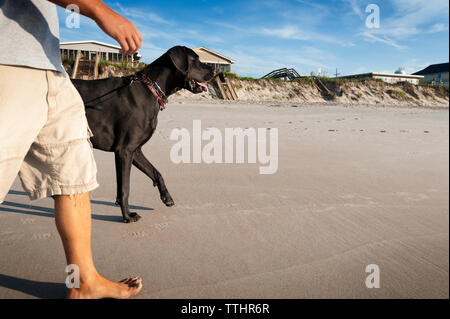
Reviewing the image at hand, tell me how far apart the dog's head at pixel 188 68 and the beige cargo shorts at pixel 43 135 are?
64.5 inches

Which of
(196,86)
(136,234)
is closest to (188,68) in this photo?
(196,86)

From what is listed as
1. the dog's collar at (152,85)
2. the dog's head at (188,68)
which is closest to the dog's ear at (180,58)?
the dog's head at (188,68)

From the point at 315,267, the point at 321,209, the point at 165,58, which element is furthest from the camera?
the point at 165,58

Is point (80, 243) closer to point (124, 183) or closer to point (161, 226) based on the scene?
point (161, 226)

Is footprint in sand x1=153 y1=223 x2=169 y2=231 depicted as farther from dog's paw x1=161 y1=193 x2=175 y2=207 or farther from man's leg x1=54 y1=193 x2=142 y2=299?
man's leg x1=54 y1=193 x2=142 y2=299

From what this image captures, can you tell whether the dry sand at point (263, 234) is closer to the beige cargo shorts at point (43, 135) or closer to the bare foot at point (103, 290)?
the bare foot at point (103, 290)

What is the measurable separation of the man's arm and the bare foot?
1.16 m

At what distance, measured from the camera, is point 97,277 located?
1.52 meters

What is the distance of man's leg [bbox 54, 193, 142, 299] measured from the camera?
1445 millimetres

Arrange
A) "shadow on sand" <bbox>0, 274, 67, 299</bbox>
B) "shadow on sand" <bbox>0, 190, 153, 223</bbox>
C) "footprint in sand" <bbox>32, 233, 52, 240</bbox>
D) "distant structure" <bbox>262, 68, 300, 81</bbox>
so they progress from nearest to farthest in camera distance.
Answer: "shadow on sand" <bbox>0, 274, 67, 299</bbox>, "footprint in sand" <bbox>32, 233, 52, 240</bbox>, "shadow on sand" <bbox>0, 190, 153, 223</bbox>, "distant structure" <bbox>262, 68, 300, 81</bbox>

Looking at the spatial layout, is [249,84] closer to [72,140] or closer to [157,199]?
[157,199]

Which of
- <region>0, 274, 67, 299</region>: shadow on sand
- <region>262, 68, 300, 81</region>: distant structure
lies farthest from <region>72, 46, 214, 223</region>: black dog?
<region>262, 68, 300, 81</region>: distant structure
